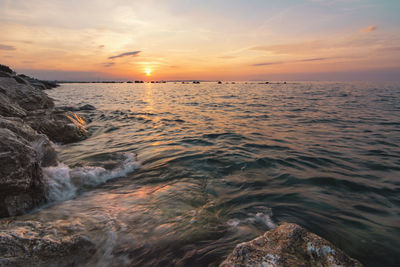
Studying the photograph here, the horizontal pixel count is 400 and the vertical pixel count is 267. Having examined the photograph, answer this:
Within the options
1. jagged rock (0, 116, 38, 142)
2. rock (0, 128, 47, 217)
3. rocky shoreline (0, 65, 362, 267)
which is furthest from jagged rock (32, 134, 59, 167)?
rock (0, 128, 47, 217)

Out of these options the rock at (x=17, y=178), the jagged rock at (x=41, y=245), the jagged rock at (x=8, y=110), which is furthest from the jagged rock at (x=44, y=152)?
the jagged rock at (x=8, y=110)

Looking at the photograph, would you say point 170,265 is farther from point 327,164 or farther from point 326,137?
point 326,137

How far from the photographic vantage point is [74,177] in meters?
4.91

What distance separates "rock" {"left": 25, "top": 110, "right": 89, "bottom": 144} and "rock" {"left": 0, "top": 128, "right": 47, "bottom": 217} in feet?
16.3

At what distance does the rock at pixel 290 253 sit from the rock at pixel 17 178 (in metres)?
3.40

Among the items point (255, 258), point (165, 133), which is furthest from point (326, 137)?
point (255, 258)

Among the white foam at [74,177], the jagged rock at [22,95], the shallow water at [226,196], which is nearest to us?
the shallow water at [226,196]

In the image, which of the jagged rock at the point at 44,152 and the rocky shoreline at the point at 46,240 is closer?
the rocky shoreline at the point at 46,240

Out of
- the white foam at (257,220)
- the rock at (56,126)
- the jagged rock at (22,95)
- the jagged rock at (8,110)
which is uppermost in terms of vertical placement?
the jagged rock at (22,95)

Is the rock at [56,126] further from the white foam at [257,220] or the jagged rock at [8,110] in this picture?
the white foam at [257,220]

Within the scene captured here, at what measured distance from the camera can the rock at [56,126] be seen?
26.5 feet

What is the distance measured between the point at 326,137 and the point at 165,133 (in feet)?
23.4

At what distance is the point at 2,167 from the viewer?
3.17m

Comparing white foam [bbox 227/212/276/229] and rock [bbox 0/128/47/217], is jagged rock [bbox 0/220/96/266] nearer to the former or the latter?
rock [bbox 0/128/47/217]
